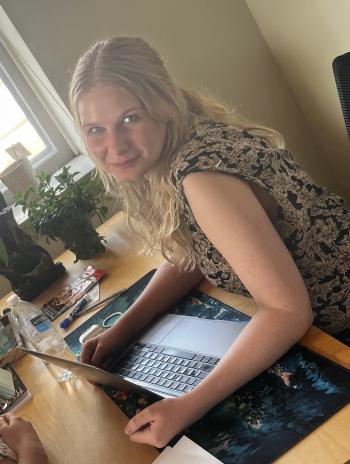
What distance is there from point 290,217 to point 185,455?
0.49 metres

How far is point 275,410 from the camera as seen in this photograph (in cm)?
78

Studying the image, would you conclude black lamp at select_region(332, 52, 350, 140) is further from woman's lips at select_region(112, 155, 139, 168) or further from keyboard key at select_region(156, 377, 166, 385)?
keyboard key at select_region(156, 377, 166, 385)

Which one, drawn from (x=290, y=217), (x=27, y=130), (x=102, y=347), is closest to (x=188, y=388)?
(x=102, y=347)

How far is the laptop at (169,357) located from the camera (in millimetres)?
919

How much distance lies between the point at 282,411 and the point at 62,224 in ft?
3.16

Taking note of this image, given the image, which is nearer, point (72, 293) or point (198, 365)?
point (198, 365)

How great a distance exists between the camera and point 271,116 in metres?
2.18

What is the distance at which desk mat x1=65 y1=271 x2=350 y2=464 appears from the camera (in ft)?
2.42

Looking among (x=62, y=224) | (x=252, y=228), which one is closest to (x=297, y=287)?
(x=252, y=228)

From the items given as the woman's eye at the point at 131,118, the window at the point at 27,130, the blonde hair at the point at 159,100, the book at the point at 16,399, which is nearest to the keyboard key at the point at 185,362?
the blonde hair at the point at 159,100

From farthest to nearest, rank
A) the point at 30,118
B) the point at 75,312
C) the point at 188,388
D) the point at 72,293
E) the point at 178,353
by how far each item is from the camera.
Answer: the point at 30,118 < the point at 72,293 < the point at 75,312 < the point at 178,353 < the point at 188,388

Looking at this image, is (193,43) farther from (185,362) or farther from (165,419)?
(165,419)

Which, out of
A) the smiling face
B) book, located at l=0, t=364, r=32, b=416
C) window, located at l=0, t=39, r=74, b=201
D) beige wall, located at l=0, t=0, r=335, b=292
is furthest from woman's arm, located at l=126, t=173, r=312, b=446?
window, located at l=0, t=39, r=74, b=201

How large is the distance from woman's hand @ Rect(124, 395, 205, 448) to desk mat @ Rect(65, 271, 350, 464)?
35 millimetres
